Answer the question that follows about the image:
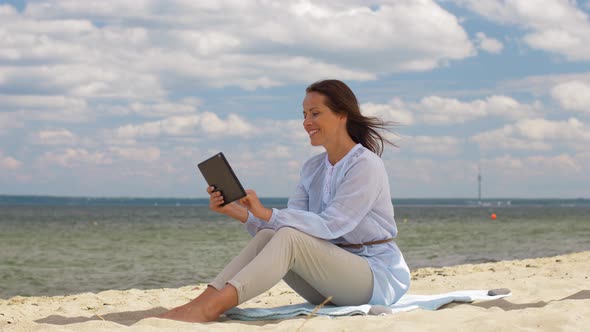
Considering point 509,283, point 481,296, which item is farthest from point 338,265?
Result: point 509,283

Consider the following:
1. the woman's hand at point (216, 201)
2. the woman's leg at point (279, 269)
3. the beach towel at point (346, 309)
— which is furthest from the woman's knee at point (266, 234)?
the beach towel at point (346, 309)

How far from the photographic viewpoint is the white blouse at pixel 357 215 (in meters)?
4.50

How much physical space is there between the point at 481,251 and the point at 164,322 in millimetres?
15611

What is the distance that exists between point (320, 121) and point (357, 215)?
700 mm

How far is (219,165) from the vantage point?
452cm

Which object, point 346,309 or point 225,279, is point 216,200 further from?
point 346,309

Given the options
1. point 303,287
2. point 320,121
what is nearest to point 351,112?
point 320,121

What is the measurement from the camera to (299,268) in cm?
456

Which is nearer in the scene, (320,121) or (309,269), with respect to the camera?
(309,269)

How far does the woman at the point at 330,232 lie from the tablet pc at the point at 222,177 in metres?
0.06

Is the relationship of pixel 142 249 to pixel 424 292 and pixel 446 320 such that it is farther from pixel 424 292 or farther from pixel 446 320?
pixel 446 320

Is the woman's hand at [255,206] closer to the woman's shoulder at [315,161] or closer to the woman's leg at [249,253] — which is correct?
the woman's leg at [249,253]

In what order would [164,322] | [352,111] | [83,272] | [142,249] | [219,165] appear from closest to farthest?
1. [164,322]
2. [219,165]
3. [352,111]
4. [83,272]
5. [142,249]

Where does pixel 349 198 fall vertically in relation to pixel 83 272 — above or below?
above
